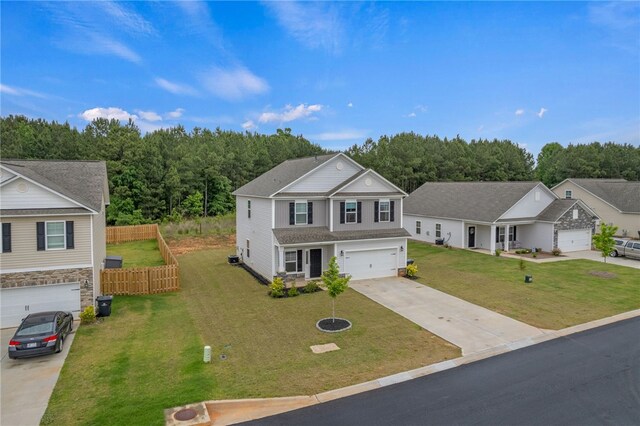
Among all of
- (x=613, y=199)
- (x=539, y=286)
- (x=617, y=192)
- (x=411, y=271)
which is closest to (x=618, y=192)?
(x=617, y=192)

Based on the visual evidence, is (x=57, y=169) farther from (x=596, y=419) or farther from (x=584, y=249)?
(x=584, y=249)

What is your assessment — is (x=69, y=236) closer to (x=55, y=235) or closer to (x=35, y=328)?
(x=55, y=235)

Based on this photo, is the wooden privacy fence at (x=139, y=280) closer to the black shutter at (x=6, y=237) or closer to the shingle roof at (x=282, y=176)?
the black shutter at (x=6, y=237)

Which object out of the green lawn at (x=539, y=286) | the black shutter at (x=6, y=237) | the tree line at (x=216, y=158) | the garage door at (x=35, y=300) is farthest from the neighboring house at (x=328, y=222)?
the tree line at (x=216, y=158)

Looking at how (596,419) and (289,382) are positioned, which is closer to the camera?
(596,419)

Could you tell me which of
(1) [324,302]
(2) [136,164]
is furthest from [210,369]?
(2) [136,164]

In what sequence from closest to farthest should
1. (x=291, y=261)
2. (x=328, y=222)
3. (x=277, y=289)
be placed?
(x=277, y=289)
(x=291, y=261)
(x=328, y=222)
